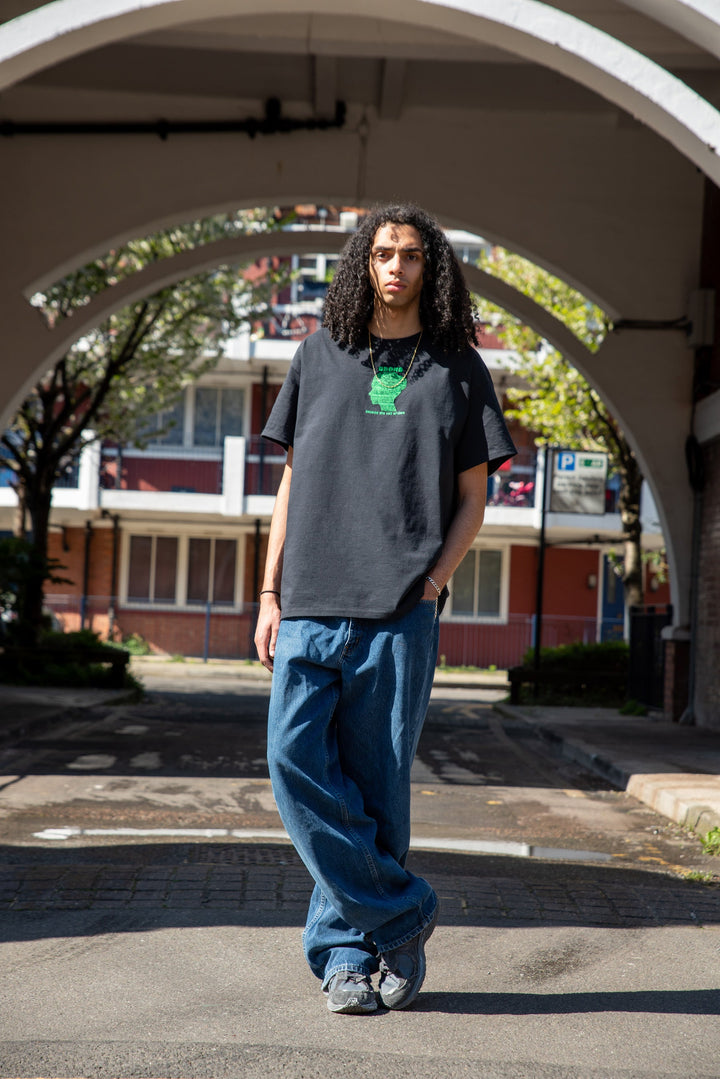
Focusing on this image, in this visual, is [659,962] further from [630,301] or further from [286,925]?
[630,301]

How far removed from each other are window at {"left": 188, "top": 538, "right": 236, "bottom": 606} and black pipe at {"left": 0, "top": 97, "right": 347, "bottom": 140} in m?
20.5

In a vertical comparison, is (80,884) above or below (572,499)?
below

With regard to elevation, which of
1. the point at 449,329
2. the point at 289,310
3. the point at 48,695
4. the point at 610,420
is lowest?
the point at 48,695

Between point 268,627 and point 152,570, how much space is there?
29265 mm

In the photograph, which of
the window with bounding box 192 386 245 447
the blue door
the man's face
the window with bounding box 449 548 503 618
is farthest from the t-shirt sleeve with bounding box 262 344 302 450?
the blue door

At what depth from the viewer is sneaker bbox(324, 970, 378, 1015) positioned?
313cm

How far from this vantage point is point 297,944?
152 inches

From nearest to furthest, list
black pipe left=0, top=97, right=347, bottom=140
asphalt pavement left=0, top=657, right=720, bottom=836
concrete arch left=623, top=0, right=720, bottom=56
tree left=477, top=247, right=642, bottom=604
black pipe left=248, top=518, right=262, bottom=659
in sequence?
1. concrete arch left=623, top=0, right=720, bottom=56
2. asphalt pavement left=0, top=657, right=720, bottom=836
3. black pipe left=0, top=97, right=347, bottom=140
4. tree left=477, top=247, right=642, bottom=604
5. black pipe left=248, top=518, right=262, bottom=659

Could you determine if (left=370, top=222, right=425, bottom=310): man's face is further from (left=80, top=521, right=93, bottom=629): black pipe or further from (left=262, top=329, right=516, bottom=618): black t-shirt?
(left=80, top=521, right=93, bottom=629): black pipe

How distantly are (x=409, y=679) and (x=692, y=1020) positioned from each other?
3.96ft

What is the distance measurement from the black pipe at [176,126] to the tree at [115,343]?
10.8ft

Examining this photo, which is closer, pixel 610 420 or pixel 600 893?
pixel 600 893

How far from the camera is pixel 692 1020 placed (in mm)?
3232

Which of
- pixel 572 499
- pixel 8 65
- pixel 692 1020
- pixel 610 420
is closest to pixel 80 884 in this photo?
pixel 692 1020
